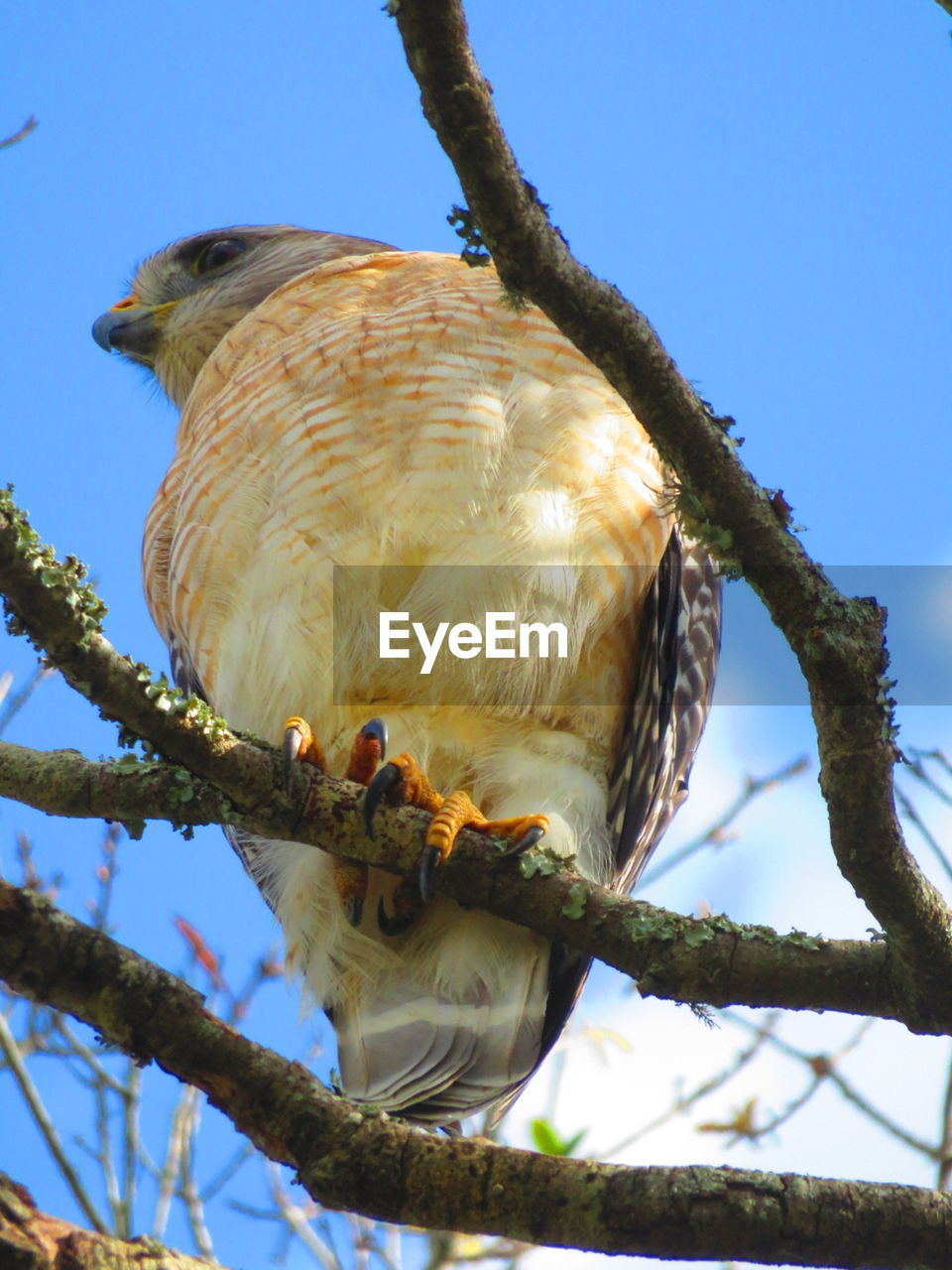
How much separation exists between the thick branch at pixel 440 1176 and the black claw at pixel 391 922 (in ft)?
4.33

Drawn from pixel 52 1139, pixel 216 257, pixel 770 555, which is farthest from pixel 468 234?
pixel 216 257

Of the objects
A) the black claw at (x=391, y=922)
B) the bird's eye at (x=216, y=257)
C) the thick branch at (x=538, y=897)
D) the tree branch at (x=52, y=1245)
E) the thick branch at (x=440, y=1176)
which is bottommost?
the tree branch at (x=52, y=1245)

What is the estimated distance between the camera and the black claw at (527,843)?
355 cm

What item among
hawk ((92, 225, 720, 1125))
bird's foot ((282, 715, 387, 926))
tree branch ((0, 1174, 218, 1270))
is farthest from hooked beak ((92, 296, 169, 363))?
tree branch ((0, 1174, 218, 1270))

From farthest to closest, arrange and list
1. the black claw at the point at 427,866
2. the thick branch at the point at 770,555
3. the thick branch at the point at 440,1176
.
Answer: the black claw at the point at 427,866, the thick branch at the point at 770,555, the thick branch at the point at 440,1176

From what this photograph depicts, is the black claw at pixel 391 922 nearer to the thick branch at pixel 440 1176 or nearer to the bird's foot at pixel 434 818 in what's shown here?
the bird's foot at pixel 434 818

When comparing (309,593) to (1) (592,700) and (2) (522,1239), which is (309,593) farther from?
(2) (522,1239)

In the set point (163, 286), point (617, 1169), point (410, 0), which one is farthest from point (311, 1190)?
point (163, 286)

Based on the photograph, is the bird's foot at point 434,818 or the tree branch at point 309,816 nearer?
the tree branch at point 309,816

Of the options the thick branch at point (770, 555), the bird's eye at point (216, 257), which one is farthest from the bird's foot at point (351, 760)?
the bird's eye at point (216, 257)

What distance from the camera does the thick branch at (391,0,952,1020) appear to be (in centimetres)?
279

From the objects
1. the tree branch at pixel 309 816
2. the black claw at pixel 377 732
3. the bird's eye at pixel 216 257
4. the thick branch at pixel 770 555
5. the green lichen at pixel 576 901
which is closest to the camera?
the thick branch at pixel 770 555

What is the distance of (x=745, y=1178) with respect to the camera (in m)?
2.61

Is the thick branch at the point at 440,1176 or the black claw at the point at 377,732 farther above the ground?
the black claw at the point at 377,732
